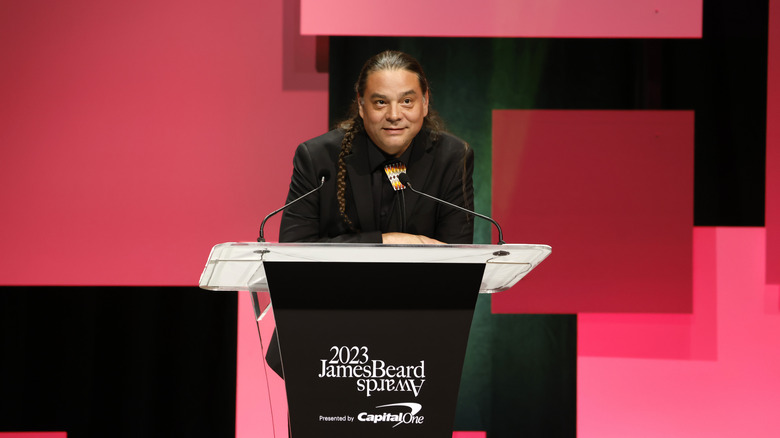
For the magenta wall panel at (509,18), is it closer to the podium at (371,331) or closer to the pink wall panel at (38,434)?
the podium at (371,331)

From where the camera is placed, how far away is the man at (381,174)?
2047 millimetres

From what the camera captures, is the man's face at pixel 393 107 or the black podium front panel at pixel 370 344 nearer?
the black podium front panel at pixel 370 344

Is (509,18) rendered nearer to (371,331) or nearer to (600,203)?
(600,203)

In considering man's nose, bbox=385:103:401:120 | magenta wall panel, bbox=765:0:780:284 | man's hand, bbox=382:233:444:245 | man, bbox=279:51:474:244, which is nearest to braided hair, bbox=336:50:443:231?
man, bbox=279:51:474:244

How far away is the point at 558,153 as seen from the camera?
275 centimetres

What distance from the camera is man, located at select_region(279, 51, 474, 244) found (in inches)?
80.6

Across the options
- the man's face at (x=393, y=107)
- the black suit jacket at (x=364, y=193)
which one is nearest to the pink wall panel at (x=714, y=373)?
the black suit jacket at (x=364, y=193)

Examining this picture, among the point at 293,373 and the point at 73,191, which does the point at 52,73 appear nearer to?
the point at 73,191

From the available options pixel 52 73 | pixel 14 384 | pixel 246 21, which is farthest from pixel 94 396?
pixel 246 21

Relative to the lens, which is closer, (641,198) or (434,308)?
(434,308)

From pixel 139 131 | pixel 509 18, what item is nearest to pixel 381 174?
pixel 509 18

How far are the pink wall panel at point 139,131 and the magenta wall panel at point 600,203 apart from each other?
868mm

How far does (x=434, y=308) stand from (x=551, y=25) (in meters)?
1.67

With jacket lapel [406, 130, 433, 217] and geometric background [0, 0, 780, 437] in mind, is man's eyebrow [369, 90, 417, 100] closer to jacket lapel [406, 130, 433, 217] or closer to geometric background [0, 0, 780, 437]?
jacket lapel [406, 130, 433, 217]
